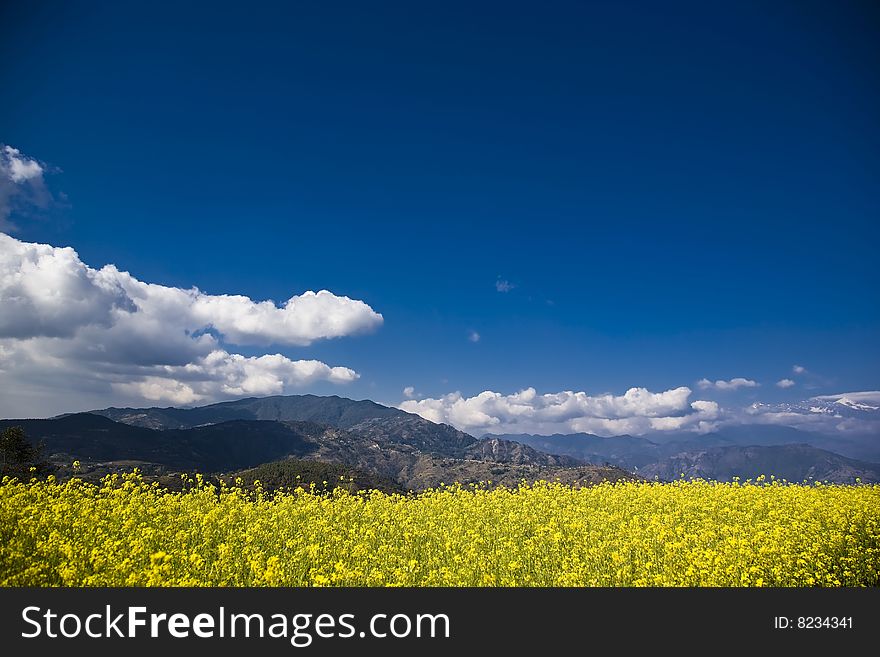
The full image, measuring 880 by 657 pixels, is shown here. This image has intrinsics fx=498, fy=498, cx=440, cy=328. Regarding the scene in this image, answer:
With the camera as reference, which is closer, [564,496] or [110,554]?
[110,554]

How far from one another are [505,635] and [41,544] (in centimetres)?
882

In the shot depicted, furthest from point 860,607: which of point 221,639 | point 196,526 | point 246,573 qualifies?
point 196,526

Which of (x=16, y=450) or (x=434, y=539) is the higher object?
(x=434, y=539)

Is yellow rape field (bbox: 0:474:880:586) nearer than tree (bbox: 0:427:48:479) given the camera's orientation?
Yes

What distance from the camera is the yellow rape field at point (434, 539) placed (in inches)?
358

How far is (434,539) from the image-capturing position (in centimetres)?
1262

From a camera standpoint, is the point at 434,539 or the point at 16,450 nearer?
the point at 434,539

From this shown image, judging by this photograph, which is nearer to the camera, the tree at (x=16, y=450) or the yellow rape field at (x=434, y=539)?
the yellow rape field at (x=434, y=539)

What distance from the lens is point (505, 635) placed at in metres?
7.05

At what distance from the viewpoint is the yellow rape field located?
29.8ft

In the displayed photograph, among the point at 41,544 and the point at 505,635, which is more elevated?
the point at 41,544

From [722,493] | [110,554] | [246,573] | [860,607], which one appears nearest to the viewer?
[860,607]

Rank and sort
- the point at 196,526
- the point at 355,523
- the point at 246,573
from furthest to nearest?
the point at 355,523 < the point at 196,526 < the point at 246,573

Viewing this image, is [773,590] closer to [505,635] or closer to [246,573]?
[505,635]
